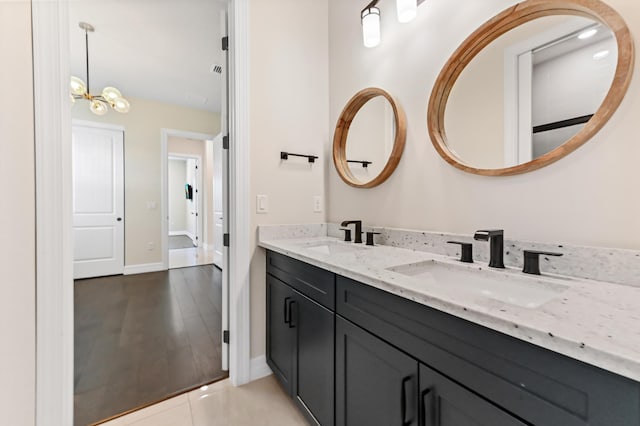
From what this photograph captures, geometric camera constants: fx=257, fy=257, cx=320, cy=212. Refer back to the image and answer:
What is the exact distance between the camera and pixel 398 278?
830 millimetres

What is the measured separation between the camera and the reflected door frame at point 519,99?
1.02 metres

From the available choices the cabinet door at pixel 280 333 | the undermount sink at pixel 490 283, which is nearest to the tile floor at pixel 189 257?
the cabinet door at pixel 280 333

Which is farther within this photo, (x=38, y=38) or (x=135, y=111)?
(x=135, y=111)

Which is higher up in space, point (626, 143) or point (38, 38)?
point (38, 38)

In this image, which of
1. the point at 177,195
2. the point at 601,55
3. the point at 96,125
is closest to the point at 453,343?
the point at 601,55

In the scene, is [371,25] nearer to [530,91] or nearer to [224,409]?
[530,91]

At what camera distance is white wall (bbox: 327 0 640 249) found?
815 mm

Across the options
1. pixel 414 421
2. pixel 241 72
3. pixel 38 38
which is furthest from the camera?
pixel 241 72

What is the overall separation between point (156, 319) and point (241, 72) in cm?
237

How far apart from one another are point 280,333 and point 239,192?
0.90 metres

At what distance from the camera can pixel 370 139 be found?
1.73 metres

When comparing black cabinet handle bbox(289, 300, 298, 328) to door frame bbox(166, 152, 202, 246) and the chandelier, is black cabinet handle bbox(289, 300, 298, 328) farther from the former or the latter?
door frame bbox(166, 152, 202, 246)

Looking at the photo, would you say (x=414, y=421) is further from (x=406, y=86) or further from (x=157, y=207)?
(x=157, y=207)

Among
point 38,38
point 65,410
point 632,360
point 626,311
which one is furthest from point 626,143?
point 65,410
